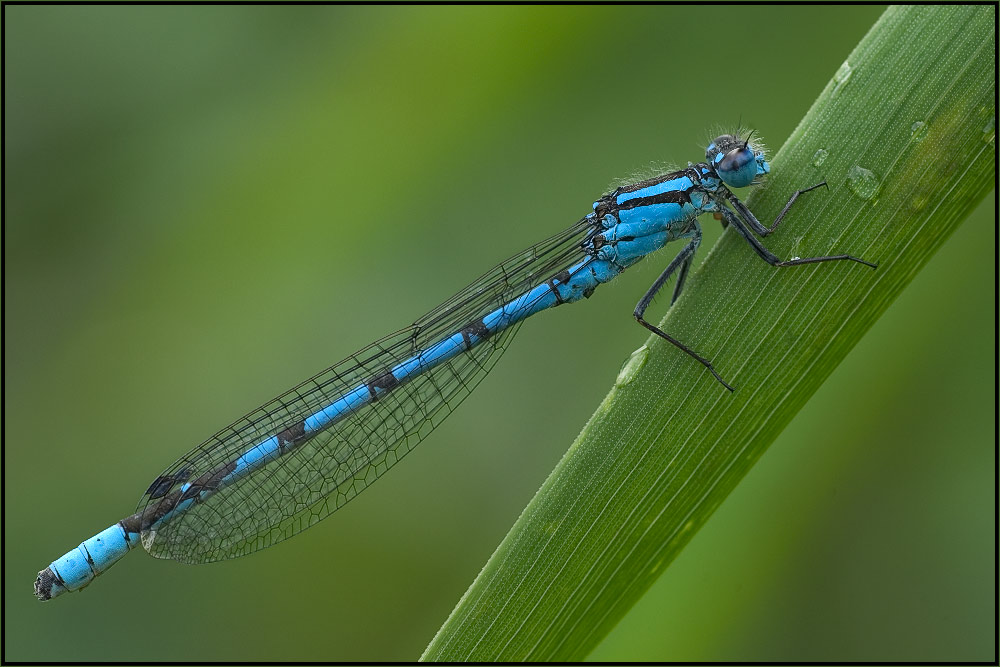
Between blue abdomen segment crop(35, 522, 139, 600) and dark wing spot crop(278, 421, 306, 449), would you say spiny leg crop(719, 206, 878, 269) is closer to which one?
dark wing spot crop(278, 421, 306, 449)

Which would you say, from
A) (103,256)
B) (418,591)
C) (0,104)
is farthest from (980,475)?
(0,104)

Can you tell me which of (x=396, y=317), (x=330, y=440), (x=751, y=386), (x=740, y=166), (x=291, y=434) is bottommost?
(x=751, y=386)

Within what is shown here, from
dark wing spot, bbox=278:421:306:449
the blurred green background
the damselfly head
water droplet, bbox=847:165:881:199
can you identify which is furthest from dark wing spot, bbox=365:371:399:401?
water droplet, bbox=847:165:881:199

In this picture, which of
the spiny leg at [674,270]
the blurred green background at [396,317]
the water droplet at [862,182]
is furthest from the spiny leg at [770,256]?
the blurred green background at [396,317]

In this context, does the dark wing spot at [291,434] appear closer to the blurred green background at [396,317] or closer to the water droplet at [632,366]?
the blurred green background at [396,317]

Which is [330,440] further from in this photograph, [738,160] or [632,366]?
[738,160]

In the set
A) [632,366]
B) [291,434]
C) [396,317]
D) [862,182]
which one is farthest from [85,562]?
[862,182]
